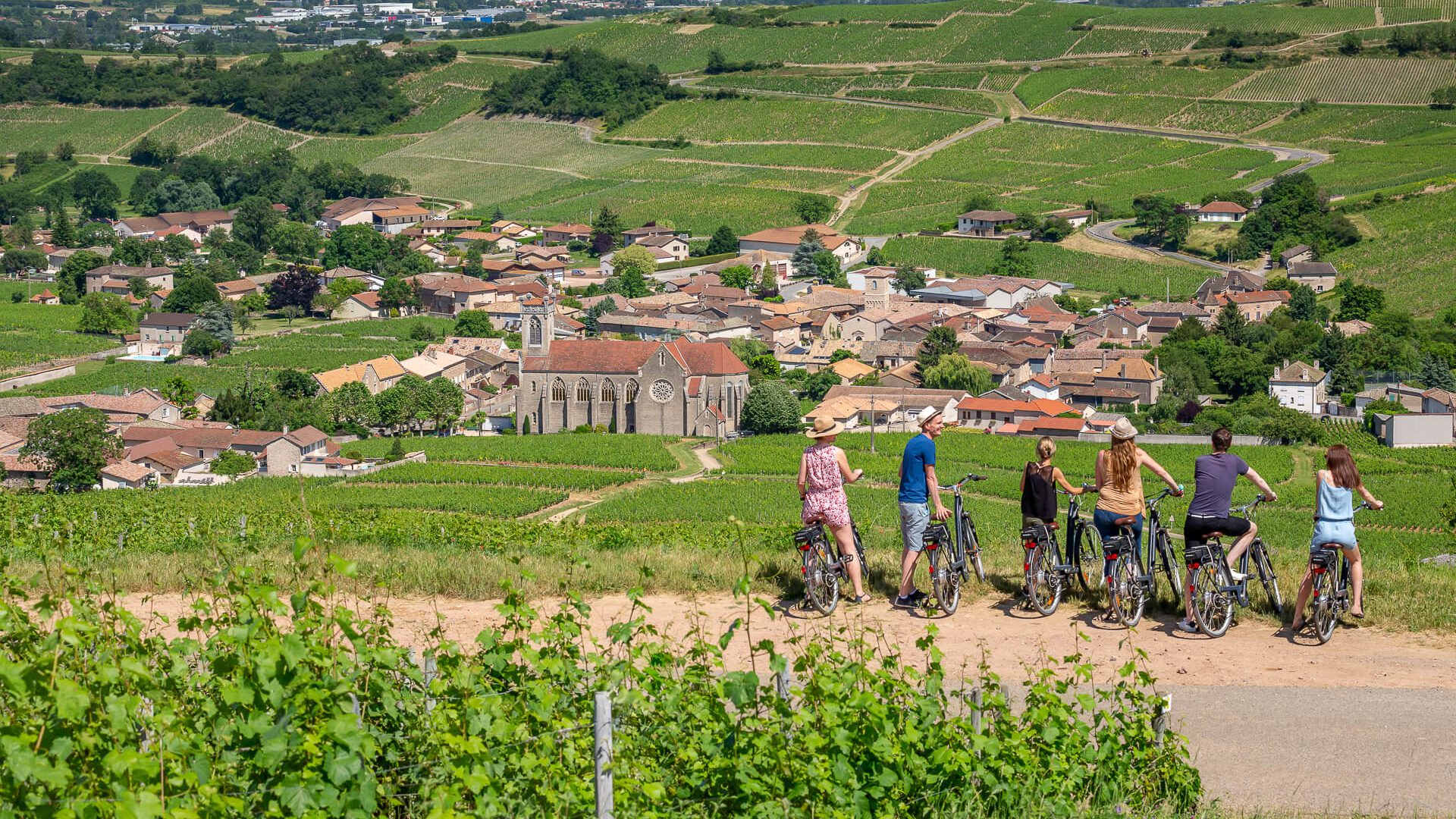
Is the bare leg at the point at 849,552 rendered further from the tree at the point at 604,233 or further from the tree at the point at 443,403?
the tree at the point at 604,233

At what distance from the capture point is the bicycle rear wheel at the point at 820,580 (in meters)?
10.6

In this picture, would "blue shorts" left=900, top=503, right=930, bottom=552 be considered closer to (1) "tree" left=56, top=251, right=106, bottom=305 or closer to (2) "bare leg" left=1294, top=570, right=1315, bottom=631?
(2) "bare leg" left=1294, top=570, right=1315, bottom=631

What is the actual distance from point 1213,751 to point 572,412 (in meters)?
46.7

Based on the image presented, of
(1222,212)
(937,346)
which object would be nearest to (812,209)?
(1222,212)

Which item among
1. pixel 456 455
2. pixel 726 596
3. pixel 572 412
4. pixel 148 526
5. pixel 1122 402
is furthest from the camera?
pixel 1122 402

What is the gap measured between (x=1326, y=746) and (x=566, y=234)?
93547 millimetres

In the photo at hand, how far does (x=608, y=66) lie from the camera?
464 ft

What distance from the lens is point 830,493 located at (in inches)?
432

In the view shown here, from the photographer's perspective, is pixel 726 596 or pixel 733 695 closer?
pixel 733 695

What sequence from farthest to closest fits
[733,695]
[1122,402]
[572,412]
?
[1122,402] < [572,412] < [733,695]

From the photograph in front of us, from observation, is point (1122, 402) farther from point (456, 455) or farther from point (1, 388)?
point (1, 388)

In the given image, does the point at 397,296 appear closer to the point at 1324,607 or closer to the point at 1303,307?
the point at 1303,307

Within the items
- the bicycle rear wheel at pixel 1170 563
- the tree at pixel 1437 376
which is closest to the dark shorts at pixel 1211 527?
the bicycle rear wheel at pixel 1170 563

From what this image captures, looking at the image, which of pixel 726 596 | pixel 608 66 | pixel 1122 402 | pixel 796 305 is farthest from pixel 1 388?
pixel 608 66
